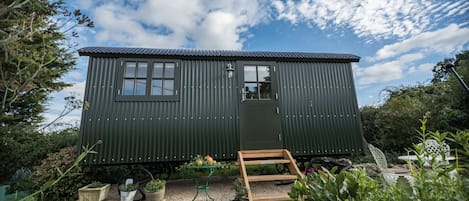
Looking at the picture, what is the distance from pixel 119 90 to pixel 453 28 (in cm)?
950

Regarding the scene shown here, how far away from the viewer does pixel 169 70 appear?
4.47 meters

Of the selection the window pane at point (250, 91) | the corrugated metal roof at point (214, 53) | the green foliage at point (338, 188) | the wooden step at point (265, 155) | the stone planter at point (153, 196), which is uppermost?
the corrugated metal roof at point (214, 53)

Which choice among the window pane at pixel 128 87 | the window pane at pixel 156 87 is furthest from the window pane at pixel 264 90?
the window pane at pixel 128 87

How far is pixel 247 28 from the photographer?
22.4 feet

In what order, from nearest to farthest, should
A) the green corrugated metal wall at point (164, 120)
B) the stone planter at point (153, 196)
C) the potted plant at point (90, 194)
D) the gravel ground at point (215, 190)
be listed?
1. the potted plant at point (90, 194)
2. the stone planter at point (153, 196)
3. the gravel ground at point (215, 190)
4. the green corrugated metal wall at point (164, 120)

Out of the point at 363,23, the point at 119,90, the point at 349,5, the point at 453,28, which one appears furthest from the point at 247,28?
the point at 453,28

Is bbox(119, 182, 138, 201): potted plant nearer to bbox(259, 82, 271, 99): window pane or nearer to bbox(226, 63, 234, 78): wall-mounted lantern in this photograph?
bbox(226, 63, 234, 78): wall-mounted lantern

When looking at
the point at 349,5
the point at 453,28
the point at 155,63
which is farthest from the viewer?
the point at 453,28

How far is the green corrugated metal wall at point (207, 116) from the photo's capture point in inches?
157

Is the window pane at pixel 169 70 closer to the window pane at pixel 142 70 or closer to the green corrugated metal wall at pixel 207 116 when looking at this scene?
the green corrugated metal wall at pixel 207 116

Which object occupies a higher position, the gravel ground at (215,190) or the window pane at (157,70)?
the window pane at (157,70)

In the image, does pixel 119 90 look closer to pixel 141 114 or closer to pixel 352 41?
pixel 141 114

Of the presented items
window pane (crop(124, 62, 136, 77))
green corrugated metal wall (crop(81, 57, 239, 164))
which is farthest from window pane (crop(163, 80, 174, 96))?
window pane (crop(124, 62, 136, 77))

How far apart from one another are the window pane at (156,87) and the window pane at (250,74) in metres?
2.09
